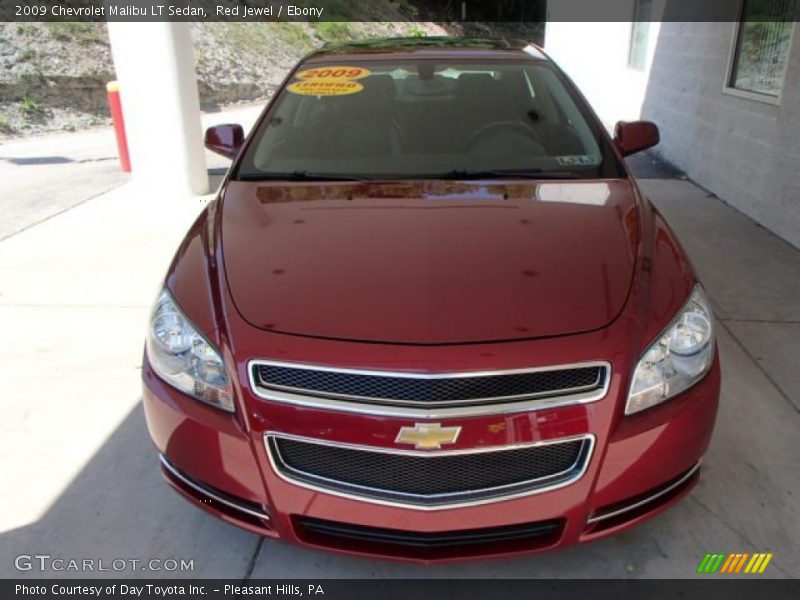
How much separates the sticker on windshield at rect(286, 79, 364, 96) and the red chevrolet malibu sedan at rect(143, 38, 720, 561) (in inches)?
40.5

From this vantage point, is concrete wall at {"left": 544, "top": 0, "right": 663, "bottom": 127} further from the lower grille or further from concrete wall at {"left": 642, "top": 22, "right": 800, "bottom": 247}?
the lower grille

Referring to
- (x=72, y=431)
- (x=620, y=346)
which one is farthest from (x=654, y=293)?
(x=72, y=431)

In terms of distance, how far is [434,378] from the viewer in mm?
1834

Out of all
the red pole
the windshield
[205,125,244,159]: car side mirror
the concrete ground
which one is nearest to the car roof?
the windshield

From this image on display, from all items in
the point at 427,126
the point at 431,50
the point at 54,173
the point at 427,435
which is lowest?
the point at 54,173

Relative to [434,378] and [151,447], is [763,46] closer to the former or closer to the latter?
[434,378]

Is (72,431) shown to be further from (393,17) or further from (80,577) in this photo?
(393,17)

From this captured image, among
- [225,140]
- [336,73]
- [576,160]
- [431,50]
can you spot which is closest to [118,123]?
[225,140]

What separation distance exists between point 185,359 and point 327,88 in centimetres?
179

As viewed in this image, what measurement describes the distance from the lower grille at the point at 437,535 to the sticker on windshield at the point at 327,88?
2137 mm

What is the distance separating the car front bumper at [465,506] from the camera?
1862 millimetres

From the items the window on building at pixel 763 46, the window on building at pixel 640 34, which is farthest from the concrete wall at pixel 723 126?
the window on building at pixel 640 34

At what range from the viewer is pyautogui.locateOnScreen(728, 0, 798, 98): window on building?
18.6 ft

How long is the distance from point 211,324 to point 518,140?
1724 mm
